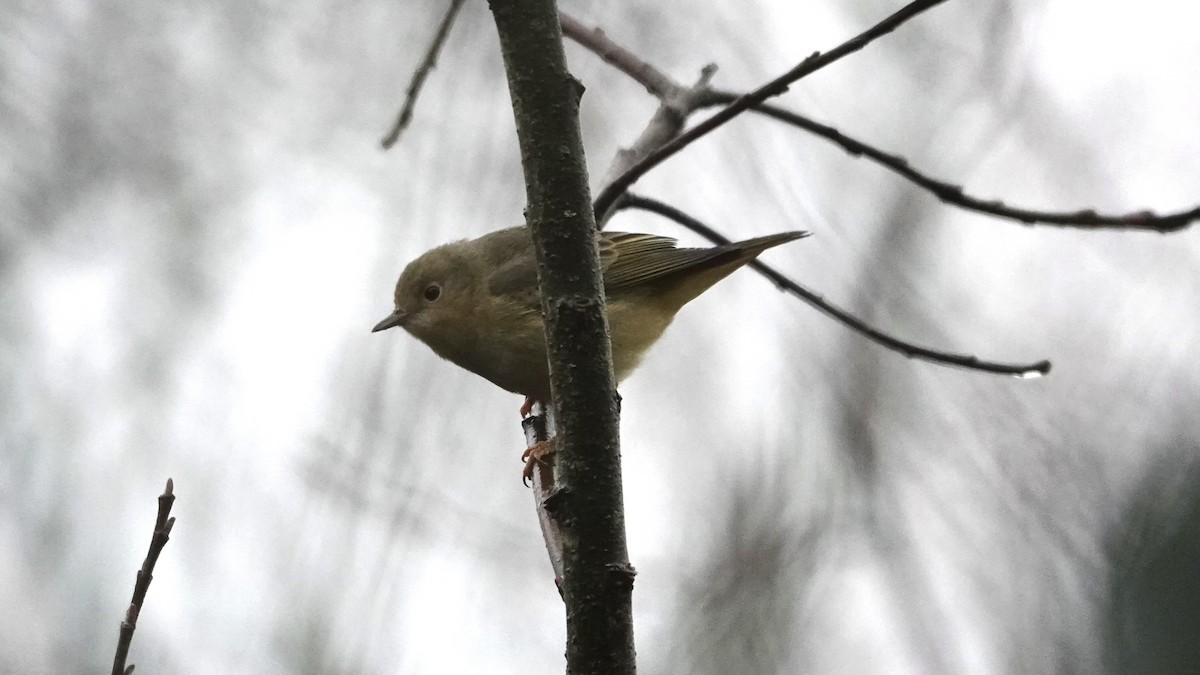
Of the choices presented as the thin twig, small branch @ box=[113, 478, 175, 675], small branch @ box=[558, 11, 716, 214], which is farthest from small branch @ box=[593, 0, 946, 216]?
small branch @ box=[113, 478, 175, 675]

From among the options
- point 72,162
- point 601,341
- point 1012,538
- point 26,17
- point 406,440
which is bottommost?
point 601,341

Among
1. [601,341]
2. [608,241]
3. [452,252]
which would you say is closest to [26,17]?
[452,252]

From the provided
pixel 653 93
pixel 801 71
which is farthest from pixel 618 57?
pixel 801 71

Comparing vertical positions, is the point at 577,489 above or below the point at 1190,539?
below

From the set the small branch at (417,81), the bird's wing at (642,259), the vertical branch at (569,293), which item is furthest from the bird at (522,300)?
the vertical branch at (569,293)

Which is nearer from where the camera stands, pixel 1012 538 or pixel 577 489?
pixel 577 489

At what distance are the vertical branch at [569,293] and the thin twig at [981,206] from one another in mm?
1204

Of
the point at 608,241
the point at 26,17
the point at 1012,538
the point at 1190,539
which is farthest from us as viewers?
the point at 26,17

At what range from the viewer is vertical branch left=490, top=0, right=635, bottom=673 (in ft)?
5.88

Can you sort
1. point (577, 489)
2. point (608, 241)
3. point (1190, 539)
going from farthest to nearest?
point (608, 241) → point (1190, 539) → point (577, 489)

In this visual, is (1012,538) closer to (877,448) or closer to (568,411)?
(877,448)

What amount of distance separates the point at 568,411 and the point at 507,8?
745 mm

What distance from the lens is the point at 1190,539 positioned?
384 centimetres

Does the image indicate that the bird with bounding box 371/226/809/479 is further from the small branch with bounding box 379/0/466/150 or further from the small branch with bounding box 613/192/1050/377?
the small branch with bounding box 379/0/466/150
